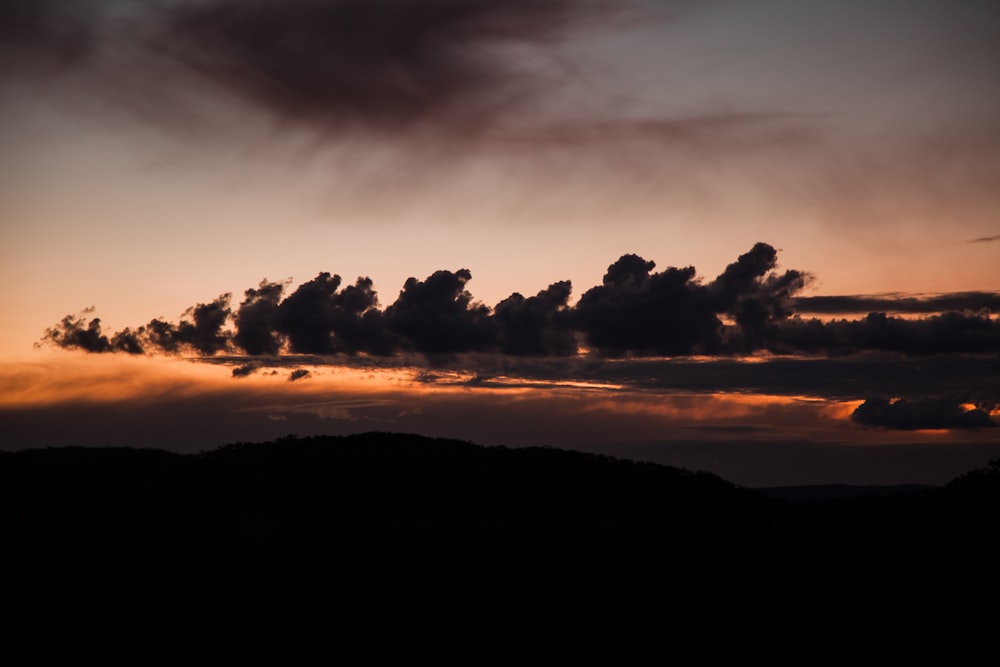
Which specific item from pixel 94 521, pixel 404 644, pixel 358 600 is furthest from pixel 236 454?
pixel 404 644

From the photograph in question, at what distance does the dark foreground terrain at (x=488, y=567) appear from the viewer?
47.1 m

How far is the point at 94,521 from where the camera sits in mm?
68812

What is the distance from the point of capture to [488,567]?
5788 cm

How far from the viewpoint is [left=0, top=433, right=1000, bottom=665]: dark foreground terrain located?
47125mm

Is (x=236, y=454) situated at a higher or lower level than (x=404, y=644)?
higher

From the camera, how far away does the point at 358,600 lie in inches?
2088

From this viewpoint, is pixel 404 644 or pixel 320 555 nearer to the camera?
pixel 404 644

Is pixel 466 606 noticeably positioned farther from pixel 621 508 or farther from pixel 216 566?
pixel 621 508

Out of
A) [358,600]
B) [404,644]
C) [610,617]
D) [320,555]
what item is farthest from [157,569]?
[610,617]

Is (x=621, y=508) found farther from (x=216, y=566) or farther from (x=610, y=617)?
(x=216, y=566)

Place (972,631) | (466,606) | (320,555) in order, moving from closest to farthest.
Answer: (972,631) < (466,606) < (320,555)

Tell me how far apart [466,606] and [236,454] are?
138 ft

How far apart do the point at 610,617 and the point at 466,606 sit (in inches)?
297

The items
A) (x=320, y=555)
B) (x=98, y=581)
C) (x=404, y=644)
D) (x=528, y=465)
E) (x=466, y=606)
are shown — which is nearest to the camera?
(x=404, y=644)
